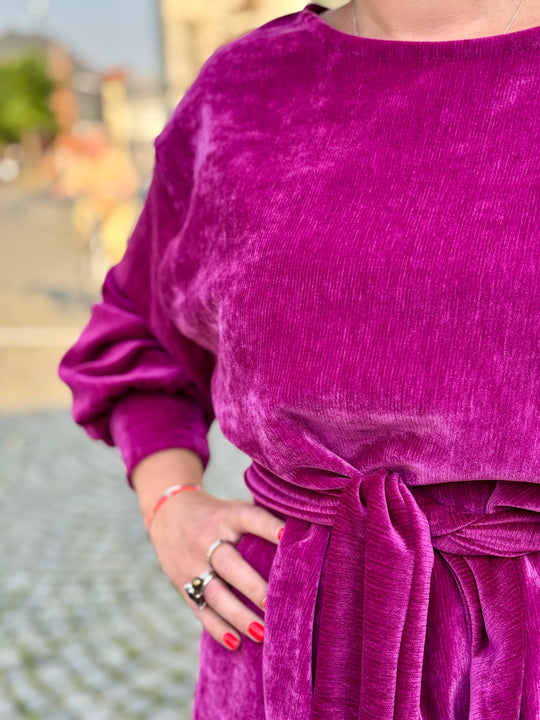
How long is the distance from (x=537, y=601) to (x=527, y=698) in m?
0.08

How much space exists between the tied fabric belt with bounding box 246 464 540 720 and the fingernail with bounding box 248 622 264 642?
0.06 metres

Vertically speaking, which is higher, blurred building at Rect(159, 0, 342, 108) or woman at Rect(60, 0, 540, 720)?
woman at Rect(60, 0, 540, 720)

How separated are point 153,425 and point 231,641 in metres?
0.31

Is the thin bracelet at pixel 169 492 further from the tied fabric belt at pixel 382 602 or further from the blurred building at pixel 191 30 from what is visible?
the blurred building at pixel 191 30

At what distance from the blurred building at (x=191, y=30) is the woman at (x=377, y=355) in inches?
182

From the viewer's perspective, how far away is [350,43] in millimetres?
820

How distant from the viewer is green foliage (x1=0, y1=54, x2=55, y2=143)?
1345 cm

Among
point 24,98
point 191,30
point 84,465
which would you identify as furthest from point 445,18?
point 24,98

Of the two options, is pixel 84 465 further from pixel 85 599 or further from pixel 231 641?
pixel 231 641

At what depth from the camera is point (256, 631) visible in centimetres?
84

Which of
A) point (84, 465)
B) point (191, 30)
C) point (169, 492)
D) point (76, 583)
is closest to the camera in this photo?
point (169, 492)

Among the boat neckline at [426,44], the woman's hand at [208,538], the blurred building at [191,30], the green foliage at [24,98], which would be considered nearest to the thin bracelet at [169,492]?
the woman's hand at [208,538]

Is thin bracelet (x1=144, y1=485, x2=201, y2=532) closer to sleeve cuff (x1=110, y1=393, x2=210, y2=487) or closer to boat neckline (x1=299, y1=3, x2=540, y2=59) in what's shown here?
sleeve cuff (x1=110, y1=393, x2=210, y2=487)

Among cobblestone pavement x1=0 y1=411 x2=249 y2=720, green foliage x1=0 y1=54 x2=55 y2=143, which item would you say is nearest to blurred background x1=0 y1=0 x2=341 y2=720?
cobblestone pavement x1=0 y1=411 x2=249 y2=720
